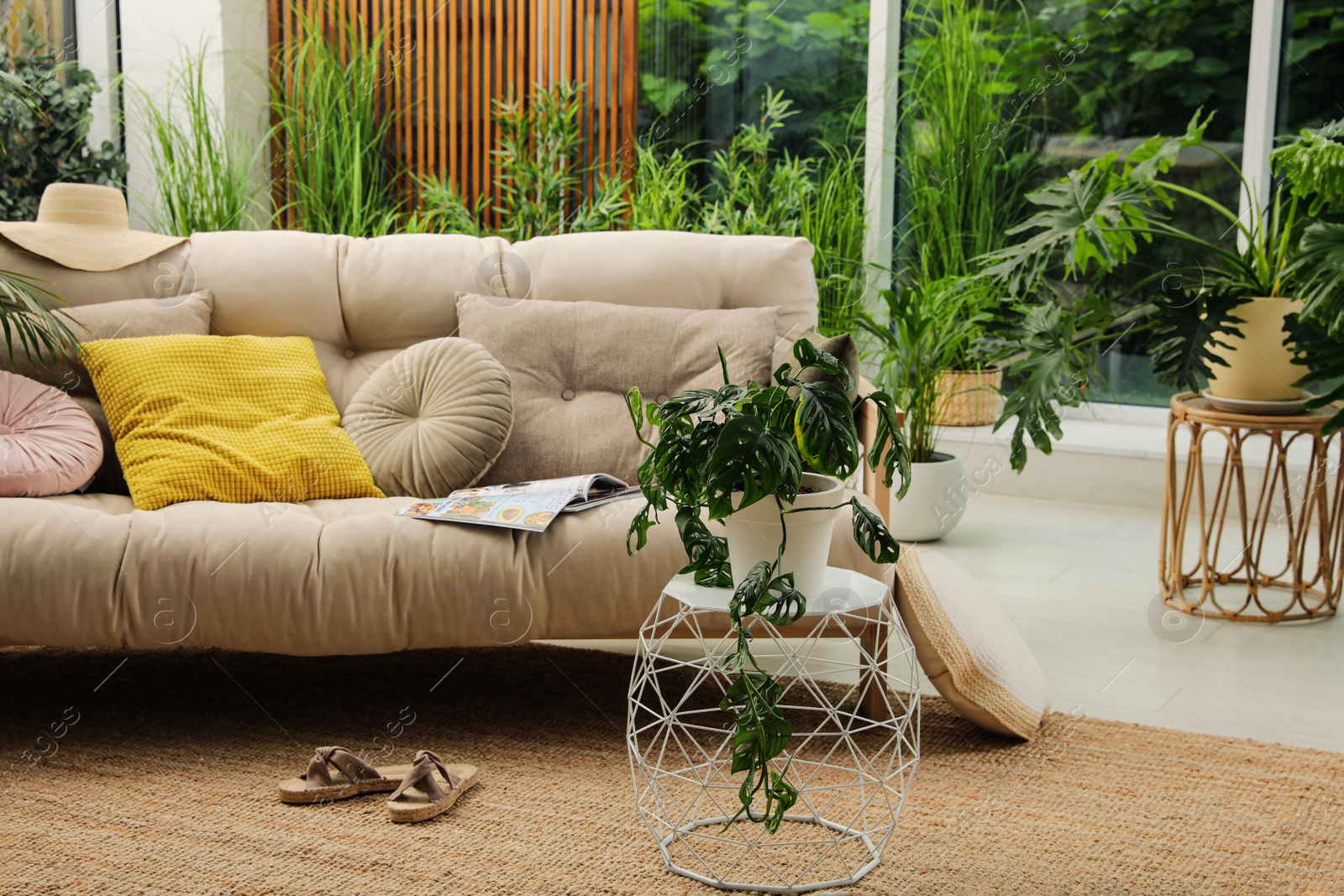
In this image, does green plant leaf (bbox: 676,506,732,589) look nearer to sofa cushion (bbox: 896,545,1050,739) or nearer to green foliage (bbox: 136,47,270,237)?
sofa cushion (bbox: 896,545,1050,739)

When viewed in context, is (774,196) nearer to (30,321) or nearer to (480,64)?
(480,64)

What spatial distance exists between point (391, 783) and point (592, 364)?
96 cm

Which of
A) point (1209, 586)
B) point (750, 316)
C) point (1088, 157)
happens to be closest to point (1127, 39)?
point (1088, 157)

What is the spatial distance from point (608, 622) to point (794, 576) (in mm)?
557

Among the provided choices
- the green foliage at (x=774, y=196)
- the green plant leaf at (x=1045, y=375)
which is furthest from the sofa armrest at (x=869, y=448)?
the green foliage at (x=774, y=196)

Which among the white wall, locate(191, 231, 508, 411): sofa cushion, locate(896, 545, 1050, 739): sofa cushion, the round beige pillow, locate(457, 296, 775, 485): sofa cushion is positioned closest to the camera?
locate(896, 545, 1050, 739): sofa cushion

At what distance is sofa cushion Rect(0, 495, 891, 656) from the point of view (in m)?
1.82

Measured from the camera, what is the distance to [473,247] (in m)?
2.57

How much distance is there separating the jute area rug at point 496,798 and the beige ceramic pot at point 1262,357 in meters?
0.98

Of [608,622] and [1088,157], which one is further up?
[1088,157]

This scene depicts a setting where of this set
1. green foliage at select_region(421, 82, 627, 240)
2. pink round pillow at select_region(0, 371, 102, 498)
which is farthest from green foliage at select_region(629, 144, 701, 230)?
pink round pillow at select_region(0, 371, 102, 498)

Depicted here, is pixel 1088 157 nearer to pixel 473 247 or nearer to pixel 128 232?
pixel 473 247

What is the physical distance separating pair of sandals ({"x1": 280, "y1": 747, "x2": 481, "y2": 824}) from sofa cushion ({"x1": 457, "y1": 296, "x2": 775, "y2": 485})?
67 centimetres

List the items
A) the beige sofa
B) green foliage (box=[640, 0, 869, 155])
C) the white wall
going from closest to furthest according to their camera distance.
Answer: the beige sofa
green foliage (box=[640, 0, 869, 155])
the white wall
